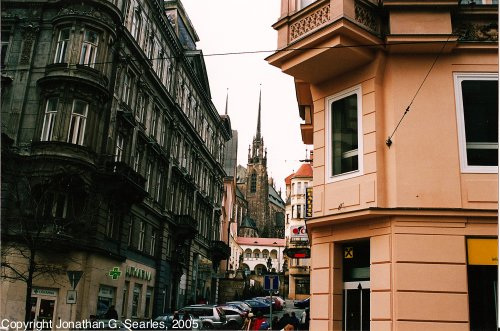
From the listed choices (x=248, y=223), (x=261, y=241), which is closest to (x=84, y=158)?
(x=261, y=241)

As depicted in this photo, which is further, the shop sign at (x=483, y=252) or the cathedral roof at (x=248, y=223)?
the cathedral roof at (x=248, y=223)

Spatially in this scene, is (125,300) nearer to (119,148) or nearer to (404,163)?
(119,148)

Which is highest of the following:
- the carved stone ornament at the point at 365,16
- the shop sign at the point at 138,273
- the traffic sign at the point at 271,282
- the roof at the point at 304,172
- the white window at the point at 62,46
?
the roof at the point at 304,172

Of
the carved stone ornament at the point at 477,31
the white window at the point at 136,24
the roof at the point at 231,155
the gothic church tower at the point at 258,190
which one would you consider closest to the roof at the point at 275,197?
the gothic church tower at the point at 258,190

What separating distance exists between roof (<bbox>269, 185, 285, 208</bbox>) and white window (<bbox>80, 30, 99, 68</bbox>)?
121876 millimetres

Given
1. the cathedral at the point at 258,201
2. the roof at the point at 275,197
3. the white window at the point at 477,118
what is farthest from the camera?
the roof at the point at 275,197

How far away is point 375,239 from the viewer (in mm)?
9859

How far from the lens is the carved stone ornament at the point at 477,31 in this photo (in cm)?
Answer: 1035

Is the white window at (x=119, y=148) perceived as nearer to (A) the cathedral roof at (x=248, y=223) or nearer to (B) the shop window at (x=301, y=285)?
(B) the shop window at (x=301, y=285)

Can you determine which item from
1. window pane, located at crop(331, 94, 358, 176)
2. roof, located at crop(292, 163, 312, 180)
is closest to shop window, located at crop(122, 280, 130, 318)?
window pane, located at crop(331, 94, 358, 176)

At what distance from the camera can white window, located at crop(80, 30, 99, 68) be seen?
25688 millimetres

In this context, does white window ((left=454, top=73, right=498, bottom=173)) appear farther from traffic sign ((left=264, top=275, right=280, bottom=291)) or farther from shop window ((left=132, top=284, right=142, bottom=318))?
shop window ((left=132, top=284, right=142, bottom=318))

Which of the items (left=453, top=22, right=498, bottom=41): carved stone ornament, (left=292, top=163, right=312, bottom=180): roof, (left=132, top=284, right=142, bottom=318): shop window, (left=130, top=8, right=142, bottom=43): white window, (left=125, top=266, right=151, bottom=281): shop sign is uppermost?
(left=292, top=163, right=312, bottom=180): roof

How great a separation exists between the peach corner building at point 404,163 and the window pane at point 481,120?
0.07ft
